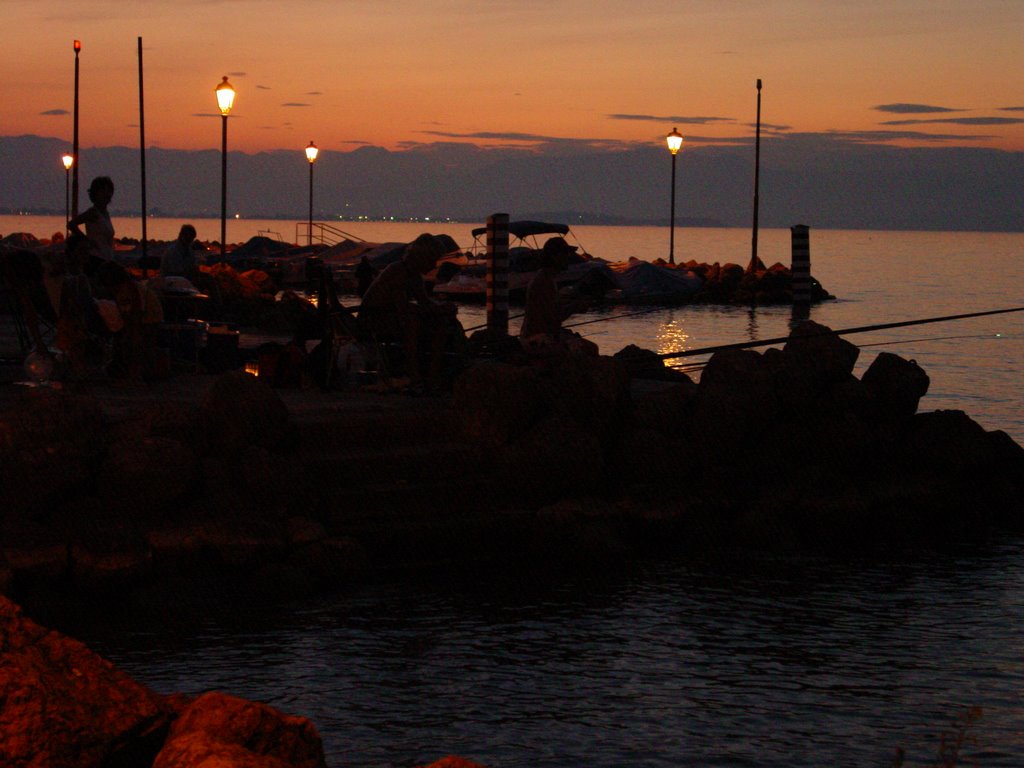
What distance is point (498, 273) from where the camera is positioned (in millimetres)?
22625

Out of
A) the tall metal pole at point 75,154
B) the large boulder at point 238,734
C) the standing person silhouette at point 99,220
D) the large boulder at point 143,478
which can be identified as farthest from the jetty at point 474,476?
the tall metal pole at point 75,154

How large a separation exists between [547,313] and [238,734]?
894 cm

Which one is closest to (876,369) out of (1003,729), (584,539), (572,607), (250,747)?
(584,539)

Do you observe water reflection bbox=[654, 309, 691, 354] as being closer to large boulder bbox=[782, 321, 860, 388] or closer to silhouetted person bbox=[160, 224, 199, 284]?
silhouetted person bbox=[160, 224, 199, 284]

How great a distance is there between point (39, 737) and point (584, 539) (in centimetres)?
713

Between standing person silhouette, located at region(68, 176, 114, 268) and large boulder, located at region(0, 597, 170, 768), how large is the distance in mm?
9717

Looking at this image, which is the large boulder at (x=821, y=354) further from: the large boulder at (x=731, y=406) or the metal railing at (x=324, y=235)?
the metal railing at (x=324, y=235)

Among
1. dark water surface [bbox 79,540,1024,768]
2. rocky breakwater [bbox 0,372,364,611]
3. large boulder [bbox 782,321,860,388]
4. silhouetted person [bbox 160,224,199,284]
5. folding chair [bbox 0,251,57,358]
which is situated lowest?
dark water surface [bbox 79,540,1024,768]

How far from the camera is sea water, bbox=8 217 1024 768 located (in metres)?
7.95

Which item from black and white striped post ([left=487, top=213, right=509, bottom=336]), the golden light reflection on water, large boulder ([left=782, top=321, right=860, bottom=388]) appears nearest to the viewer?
large boulder ([left=782, top=321, right=860, bottom=388])

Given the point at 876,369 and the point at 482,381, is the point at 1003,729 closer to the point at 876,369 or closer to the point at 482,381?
the point at 482,381

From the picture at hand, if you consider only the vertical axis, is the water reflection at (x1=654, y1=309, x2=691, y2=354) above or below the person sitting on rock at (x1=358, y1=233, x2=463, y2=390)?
below

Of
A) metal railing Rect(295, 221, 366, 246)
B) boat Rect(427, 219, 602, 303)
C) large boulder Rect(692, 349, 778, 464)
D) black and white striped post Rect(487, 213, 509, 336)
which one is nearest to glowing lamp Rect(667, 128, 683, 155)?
boat Rect(427, 219, 602, 303)

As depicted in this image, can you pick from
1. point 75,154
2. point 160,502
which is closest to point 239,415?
point 160,502
